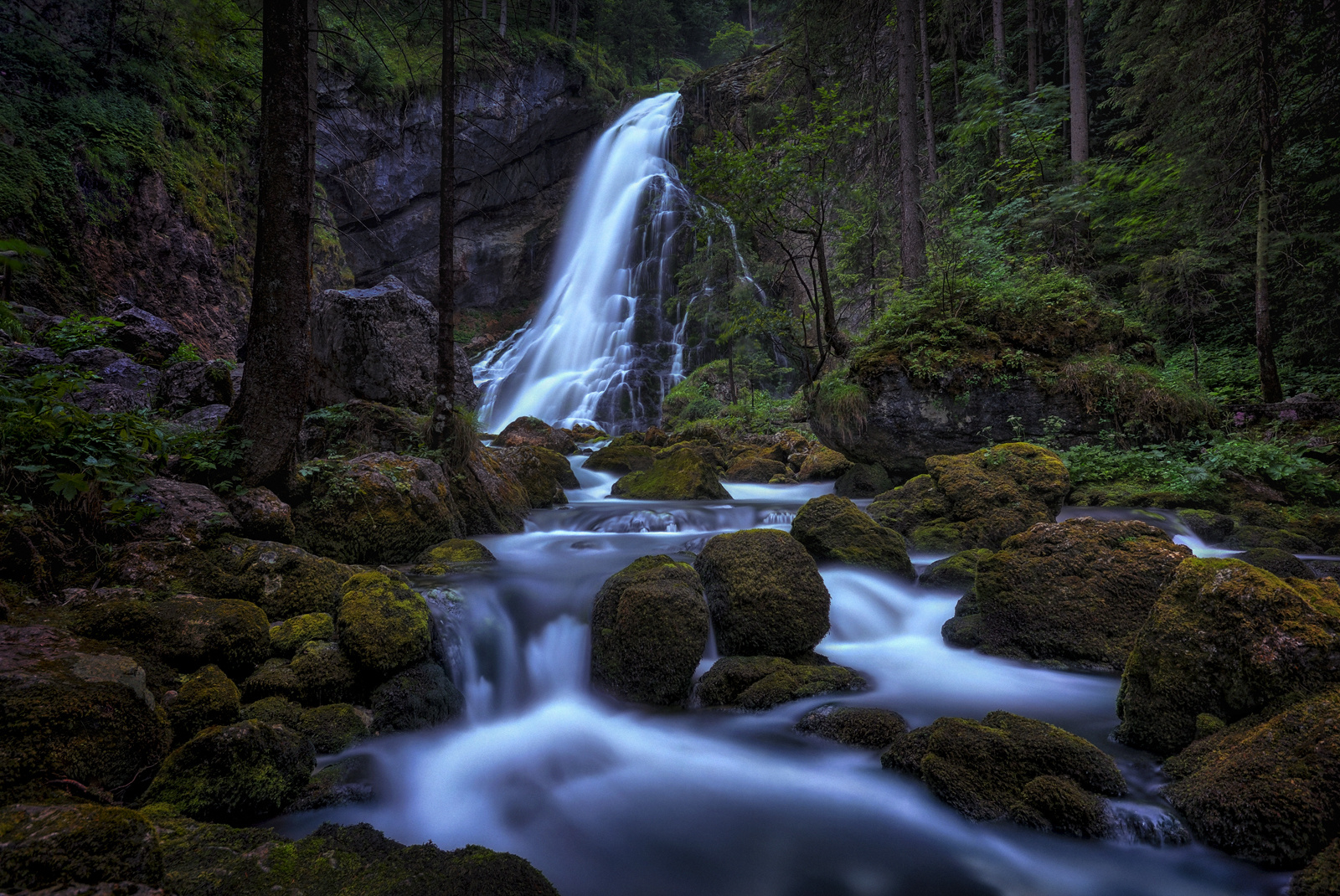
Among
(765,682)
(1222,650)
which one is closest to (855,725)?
(765,682)

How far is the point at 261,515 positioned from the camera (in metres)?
5.16

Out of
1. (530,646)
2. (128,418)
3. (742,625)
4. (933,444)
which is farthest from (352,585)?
(933,444)

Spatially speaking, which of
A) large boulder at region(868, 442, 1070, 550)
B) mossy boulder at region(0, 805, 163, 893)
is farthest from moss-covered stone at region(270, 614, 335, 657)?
large boulder at region(868, 442, 1070, 550)

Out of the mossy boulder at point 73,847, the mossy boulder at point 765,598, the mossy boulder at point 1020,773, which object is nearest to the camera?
the mossy boulder at point 73,847

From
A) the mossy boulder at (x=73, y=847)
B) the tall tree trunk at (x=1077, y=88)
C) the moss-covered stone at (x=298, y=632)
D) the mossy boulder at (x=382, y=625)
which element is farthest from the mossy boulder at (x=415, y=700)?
the tall tree trunk at (x=1077, y=88)

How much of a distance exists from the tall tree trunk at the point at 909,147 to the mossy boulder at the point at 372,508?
11.2m

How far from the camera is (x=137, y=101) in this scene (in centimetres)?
1108

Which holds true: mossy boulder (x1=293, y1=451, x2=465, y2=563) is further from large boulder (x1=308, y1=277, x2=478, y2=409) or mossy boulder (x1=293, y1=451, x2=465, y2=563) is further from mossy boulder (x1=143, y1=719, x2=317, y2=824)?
mossy boulder (x1=143, y1=719, x2=317, y2=824)

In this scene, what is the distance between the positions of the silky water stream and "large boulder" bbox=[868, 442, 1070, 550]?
5.78ft

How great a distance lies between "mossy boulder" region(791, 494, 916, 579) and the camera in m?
6.55

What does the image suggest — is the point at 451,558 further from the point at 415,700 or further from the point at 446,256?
the point at 446,256

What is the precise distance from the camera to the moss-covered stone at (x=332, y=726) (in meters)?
3.52

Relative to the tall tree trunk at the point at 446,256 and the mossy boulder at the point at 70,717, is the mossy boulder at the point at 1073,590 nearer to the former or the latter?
the mossy boulder at the point at 70,717

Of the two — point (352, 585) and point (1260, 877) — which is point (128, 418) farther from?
point (1260, 877)
